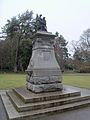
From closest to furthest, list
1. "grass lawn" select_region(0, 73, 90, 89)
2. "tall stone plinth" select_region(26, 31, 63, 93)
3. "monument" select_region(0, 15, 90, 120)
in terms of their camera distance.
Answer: "monument" select_region(0, 15, 90, 120), "tall stone plinth" select_region(26, 31, 63, 93), "grass lawn" select_region(0, 73, 90, 89)

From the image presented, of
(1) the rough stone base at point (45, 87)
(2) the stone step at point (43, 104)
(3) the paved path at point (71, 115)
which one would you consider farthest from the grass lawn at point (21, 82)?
(3) the paved path at point (71, 115)

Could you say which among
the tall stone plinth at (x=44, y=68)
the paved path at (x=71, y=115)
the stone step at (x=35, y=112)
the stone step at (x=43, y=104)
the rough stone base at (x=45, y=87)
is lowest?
the paved path at (x=71, y=115)

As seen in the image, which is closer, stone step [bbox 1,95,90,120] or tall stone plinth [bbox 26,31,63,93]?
stone step [bbox 1,95,90,120]

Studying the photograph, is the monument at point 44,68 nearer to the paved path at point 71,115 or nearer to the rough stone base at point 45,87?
the rough stone base at point 45,87

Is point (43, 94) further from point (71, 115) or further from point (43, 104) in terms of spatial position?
point (71, 115)

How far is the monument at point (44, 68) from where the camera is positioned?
7234 millimetres

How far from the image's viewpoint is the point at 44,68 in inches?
294

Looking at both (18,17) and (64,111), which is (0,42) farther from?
(64,111)

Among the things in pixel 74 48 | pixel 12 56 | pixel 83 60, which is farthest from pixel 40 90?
pixel 74 48

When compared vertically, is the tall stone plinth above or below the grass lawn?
above

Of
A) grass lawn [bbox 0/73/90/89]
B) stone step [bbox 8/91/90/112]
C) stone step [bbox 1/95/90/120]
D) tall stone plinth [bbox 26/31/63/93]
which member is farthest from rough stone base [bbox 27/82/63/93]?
grass lawn [bbox 0/73/90/89]

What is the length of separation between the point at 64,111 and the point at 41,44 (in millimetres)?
3349

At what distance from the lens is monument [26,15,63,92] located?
285 inches

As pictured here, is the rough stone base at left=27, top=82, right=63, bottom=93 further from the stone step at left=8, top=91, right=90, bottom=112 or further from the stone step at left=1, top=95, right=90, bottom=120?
the stone step at left=1, top=95, right=90, bottom=120
